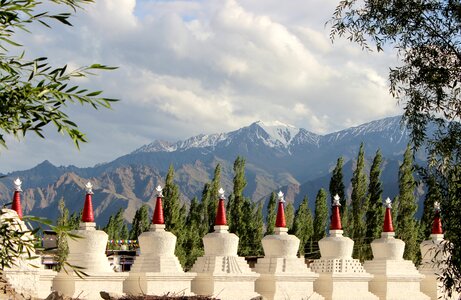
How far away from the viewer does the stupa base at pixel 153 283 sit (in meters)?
23.5

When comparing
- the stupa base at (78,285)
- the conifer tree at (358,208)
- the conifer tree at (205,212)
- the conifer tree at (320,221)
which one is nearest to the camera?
the stupa base at (78,285)

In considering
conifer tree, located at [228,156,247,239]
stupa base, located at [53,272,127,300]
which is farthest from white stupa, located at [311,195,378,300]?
conifer tree, located at [228,156,247,239]

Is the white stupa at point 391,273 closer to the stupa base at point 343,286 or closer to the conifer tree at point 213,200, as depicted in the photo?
the stupa base at point 343,286

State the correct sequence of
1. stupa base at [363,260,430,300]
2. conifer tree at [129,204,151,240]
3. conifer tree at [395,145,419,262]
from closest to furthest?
1. stupa base at [363,260,430,300]
2. conifer tree at [395,145,419,262]
3. conifer tree at [129,204,151,240]

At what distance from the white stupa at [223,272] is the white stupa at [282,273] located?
0.67 m

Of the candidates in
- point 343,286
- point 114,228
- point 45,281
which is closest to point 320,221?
point 114,228

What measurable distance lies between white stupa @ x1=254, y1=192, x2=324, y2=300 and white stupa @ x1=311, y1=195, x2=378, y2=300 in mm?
765

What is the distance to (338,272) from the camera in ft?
89.7

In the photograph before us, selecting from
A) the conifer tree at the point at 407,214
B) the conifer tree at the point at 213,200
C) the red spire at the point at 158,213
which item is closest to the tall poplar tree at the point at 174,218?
the conifer tree at the point at 213,200

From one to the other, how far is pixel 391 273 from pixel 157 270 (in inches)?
347

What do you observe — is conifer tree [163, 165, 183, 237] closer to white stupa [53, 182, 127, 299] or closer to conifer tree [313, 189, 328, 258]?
conifer tree [313, 189, 328, 258]

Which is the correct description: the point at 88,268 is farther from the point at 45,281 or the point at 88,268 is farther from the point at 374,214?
the point at 374,214

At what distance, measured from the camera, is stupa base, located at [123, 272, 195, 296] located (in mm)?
23469

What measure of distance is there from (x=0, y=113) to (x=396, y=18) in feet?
35.8
